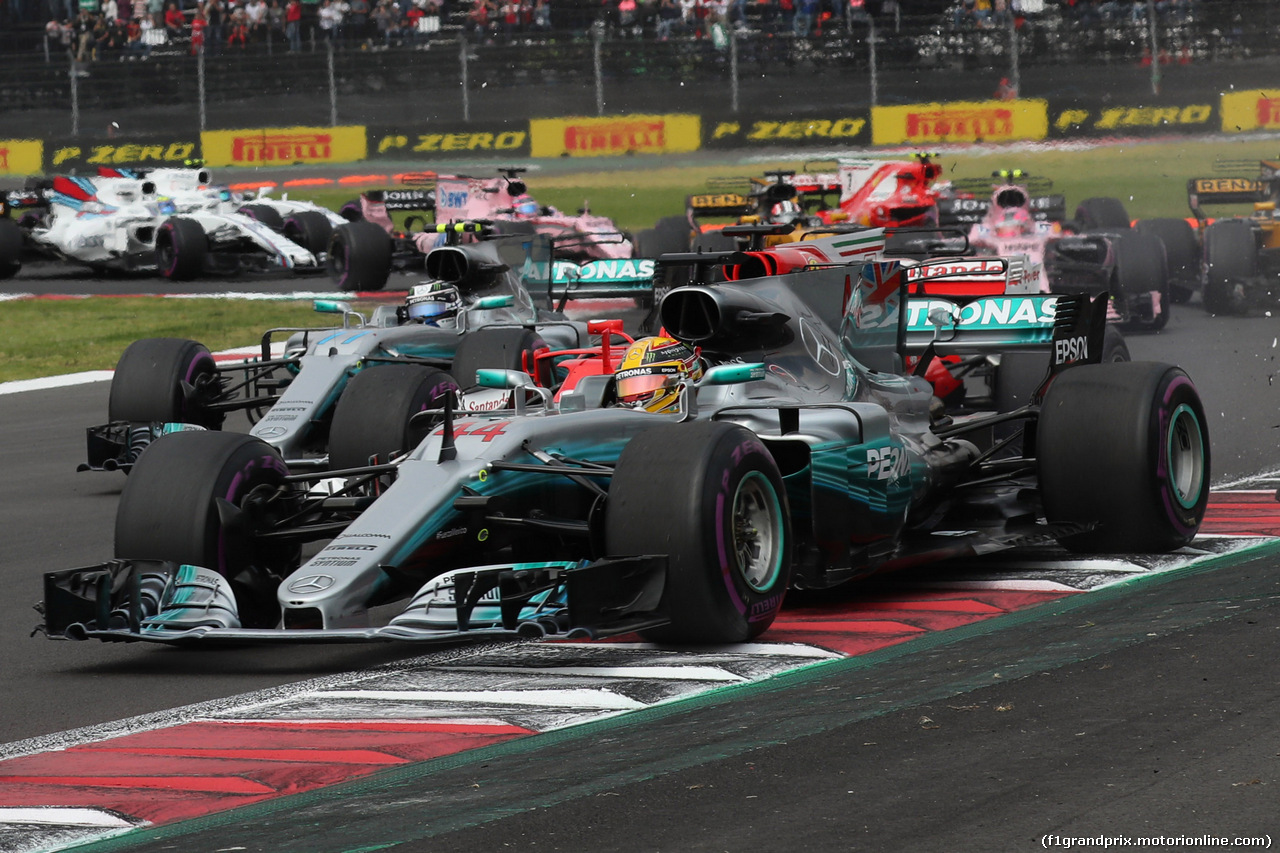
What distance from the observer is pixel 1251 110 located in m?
27.2

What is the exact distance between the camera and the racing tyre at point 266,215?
27234 mm

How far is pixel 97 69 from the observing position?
3853 centimetres

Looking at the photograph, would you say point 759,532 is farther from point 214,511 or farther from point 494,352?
point 494,352

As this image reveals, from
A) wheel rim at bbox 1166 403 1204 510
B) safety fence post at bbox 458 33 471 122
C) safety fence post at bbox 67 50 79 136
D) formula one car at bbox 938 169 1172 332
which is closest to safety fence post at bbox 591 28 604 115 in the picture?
safety fence post at bbox 458 33 471 122

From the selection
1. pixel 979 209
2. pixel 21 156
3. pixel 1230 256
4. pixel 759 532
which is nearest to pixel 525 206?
pixel 979 209

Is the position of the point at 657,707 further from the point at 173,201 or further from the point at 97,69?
the point at 97,69

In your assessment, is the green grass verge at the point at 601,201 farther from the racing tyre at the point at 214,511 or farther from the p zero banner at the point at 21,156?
the racing tyre at the point at 214,511

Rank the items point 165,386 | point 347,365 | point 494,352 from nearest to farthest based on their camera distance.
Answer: point 347,365 → point 494,352 → point 165,386

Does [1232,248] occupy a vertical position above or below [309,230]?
below

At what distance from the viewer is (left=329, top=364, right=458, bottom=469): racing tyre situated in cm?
1048

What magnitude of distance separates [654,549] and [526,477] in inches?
37.7

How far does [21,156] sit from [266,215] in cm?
1413

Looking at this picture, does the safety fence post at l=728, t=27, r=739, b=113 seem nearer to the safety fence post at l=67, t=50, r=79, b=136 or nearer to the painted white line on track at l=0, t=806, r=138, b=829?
the safety fence post at l=67, t=50, r=79, b=136

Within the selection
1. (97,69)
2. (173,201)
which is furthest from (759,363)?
(97,69)
